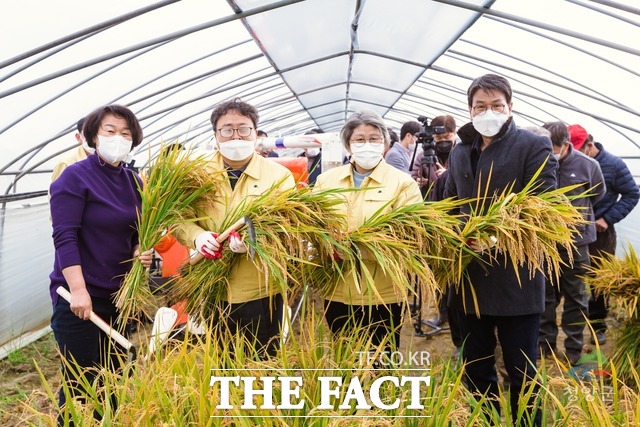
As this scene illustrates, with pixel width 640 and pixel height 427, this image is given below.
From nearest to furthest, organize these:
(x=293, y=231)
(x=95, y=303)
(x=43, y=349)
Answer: (x=293, y=231) → (x=95, y=303) → (x=43, y=349)

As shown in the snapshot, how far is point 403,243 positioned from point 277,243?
0.45 meters

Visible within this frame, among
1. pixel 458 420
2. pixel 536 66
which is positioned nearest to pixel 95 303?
pixel 458 420

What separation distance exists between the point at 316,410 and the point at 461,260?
2.85 ft

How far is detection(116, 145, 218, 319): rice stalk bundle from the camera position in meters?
1.70

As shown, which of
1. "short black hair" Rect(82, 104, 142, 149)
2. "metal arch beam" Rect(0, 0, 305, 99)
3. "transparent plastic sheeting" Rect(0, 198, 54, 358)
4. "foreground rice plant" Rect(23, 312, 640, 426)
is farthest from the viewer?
"transparent plastic sheeting" Rect(0, 198, 54, 358)

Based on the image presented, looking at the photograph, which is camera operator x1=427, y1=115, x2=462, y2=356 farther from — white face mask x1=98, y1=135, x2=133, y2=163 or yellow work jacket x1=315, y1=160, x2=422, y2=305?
white face mask x1=98, y1=135, x2=133, y2=163

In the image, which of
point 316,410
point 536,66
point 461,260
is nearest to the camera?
point 316,410

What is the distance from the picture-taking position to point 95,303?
6.09ft

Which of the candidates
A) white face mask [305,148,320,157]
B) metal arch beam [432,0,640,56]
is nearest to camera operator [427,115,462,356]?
metal arch beam [432,0,640,56]

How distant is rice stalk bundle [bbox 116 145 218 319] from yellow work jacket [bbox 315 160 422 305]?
494 millimetres

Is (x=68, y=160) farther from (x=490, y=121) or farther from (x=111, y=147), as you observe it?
(x=490, y=121)

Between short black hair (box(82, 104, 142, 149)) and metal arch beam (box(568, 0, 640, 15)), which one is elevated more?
metal arch beam (box(568, 0, 640, 15))

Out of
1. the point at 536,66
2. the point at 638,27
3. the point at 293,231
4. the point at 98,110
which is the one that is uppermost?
the point at 536,66

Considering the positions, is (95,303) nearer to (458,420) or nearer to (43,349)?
(458,420)
